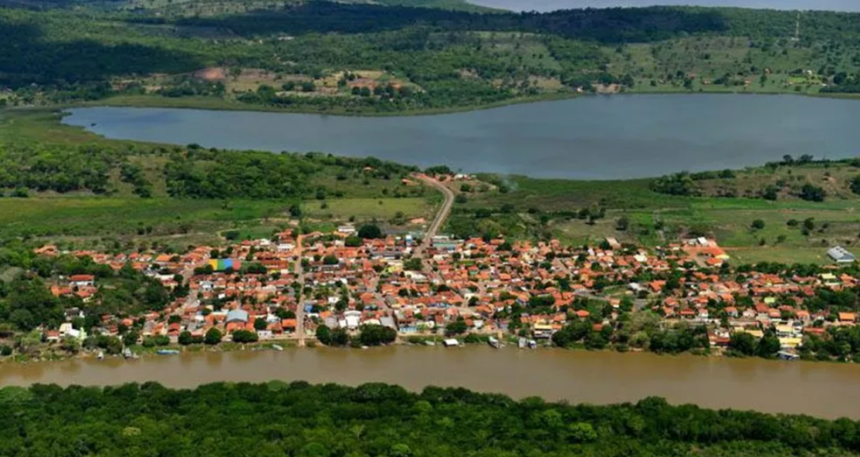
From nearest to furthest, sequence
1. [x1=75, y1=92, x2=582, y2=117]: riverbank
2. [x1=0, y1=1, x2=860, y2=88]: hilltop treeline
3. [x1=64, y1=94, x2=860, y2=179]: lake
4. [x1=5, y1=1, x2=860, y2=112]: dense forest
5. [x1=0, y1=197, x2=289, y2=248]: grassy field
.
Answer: [x1=0, y1=197, x2=289, y2=248]: grassy field < [x1=64, y1=94, x2=860, y2=179]: lake < [x1=75, y1=92, x2=582, y2=117]: riverbank < [x1=5, y1=1, x2=860, y2=112]: dense forest < [x1=0, y1=1, x2=860, y2=88]: hilltop treeline

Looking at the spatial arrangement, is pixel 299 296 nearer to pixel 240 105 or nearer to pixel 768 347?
pixel 768 347

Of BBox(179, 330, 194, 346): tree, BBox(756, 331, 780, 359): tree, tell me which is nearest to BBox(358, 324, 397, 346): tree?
BBox(179, 330, 194, 346): tree

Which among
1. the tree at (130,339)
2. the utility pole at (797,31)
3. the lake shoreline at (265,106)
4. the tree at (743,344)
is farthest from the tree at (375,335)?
the utility pole at (797,31)

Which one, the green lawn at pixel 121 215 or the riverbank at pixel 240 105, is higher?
the riverbank at pixel 240 105

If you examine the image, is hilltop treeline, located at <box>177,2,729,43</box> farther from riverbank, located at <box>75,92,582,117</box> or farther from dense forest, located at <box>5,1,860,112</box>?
riverbank, located at <box>75,92,582,117</box>

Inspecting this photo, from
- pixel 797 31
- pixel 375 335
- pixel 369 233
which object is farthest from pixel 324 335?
pixel 797 31

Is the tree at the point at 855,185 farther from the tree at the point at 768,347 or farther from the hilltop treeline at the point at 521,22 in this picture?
the hilltop treeline at the point at 521,22
